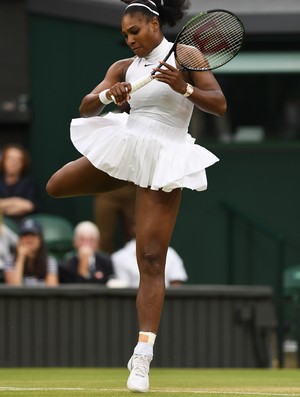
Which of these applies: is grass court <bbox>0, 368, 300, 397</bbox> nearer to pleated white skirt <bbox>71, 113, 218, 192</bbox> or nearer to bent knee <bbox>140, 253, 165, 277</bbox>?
bent knee <bbox>140, 253, 165, 277</bbox>

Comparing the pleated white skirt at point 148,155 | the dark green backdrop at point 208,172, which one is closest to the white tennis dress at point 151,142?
the pleated white skirt at point 148,155

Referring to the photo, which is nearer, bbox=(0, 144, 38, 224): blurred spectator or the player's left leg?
the player's left leg

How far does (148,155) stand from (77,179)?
1.37ft

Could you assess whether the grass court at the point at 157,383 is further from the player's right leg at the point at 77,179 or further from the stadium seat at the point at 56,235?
the stadium seat at the point at 56,235

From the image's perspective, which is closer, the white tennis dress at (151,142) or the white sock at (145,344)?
the white sock at (145,344)

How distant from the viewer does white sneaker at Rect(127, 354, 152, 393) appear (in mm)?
6328

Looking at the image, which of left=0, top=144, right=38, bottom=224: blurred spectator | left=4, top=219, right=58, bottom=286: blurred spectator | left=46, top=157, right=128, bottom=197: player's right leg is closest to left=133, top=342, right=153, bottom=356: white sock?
left=46, top=157, right=128, bottom=197: player's right leg

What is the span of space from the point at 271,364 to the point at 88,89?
158 inches

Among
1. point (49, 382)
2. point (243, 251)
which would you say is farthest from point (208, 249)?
point (49, 382)

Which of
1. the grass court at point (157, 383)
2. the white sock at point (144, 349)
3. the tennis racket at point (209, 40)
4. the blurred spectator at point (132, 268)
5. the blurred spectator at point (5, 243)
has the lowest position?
the grass court at point (157, 383)

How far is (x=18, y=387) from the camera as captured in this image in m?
6.93

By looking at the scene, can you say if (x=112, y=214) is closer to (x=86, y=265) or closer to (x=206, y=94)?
(x=86, y=265)

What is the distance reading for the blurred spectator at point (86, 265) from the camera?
1112 centimetres

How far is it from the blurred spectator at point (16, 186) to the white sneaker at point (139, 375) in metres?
5.89
